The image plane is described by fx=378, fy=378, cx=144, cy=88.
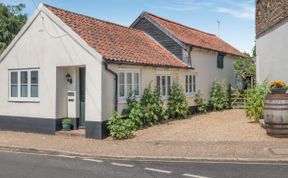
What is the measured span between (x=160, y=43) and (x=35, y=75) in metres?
8.40

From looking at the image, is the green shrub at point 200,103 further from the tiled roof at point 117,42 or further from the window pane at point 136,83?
the window pane at point 136,83

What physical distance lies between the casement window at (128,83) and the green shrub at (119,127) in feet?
5.27

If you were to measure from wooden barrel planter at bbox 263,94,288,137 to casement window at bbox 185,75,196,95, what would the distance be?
918 cm

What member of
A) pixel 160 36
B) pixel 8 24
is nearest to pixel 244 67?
pixel 160 36

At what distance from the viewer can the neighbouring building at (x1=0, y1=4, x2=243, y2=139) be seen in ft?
44.9

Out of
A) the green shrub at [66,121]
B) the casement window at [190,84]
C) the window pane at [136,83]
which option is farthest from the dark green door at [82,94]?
the casement window at [190,84]

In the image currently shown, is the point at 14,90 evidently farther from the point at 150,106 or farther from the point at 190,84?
the point at 190,84

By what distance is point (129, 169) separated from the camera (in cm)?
872

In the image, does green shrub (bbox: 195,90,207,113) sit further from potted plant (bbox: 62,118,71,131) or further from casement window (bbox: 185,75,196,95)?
potted plant (bbox: 62,118,71,131)

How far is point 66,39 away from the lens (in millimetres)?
14383

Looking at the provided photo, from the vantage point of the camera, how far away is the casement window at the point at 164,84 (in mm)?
18000

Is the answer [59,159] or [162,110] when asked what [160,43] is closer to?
[162,110]

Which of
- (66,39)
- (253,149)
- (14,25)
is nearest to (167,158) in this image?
(253,149)

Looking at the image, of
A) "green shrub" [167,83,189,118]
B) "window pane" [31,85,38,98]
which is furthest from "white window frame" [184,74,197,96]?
"window pane" [31,85,38,98]
